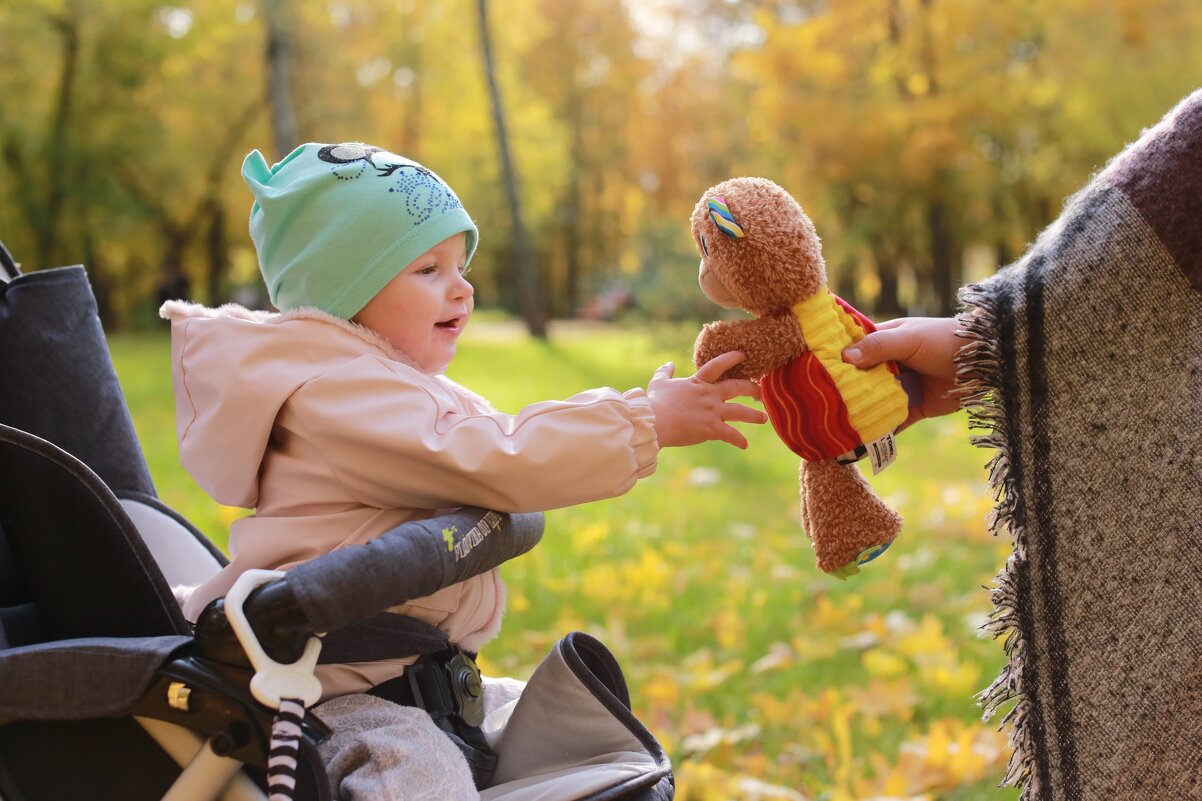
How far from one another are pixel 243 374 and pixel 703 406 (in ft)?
2.17

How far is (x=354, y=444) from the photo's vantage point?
1.64m

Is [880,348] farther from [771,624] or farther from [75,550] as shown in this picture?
[771,624]

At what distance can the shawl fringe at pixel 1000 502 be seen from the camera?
1548 mm

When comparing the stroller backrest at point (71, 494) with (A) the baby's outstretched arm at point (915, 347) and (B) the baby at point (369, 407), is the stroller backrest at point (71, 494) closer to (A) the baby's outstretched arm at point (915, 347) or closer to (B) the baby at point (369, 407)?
(B) the baby at point (369, 407)

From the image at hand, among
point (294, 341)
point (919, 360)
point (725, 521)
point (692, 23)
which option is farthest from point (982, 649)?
point (692, 23)

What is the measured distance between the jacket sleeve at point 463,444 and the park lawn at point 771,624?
0.50 metres

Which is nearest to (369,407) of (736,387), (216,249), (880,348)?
(736,387)

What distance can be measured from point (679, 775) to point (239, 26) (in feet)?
57.1

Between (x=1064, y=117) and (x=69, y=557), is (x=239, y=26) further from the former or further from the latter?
(x=69, y=557)

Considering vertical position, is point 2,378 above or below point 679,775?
above

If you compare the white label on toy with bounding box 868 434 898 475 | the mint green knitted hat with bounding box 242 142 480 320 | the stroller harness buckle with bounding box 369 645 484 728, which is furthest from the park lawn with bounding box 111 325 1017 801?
the mint green knitted hat with bounding box 242 142 480 320

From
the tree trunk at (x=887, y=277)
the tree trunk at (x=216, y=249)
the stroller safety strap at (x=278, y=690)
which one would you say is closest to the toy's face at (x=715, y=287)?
the stroller safety strap at (x=278, y=690)

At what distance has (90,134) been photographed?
711 inches

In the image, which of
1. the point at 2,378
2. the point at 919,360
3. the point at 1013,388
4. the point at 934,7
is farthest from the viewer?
the point at 934,7
